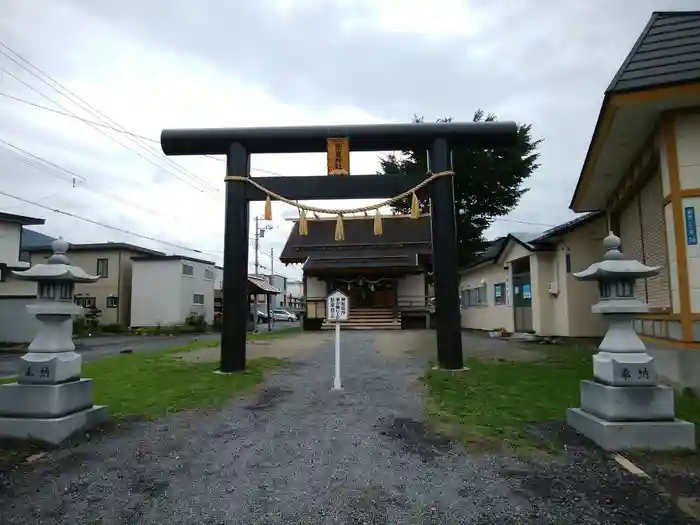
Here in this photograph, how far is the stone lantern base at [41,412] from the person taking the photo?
519 cm

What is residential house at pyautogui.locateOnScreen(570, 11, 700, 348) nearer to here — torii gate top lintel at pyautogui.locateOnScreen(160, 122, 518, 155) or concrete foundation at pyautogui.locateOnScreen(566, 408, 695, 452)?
torii gate top lintel at pyautogui.locateOnScreen(160, 122, 518, 155)

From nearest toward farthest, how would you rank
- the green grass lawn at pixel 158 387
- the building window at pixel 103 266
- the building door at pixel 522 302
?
the green grass lawn at pixel 158 387, the building door at pixel 522 302, the building window at pixel 103 266

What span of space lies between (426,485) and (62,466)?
3.36 m

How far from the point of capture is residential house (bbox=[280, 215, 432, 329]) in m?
25.1

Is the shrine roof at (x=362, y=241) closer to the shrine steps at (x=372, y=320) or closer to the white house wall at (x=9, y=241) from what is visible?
the shrine steps at (x=372, y=320)

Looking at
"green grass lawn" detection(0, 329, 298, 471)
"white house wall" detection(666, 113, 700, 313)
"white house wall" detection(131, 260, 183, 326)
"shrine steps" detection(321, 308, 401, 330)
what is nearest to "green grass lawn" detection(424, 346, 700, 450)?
"white house wall" detection(666, 113, 700, 313)

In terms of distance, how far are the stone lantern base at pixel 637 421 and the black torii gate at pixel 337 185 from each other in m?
4.29

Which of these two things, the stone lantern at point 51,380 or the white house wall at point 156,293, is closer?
the stone lantern at point 51,380

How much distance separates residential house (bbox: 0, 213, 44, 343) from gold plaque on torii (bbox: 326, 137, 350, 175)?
2018 centimetres

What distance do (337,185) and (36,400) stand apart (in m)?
6.10

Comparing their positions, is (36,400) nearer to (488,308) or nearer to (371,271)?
(488,308)

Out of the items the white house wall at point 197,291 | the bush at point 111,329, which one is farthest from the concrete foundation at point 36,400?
the bush at point 111,329

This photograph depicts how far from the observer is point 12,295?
78.0 feet

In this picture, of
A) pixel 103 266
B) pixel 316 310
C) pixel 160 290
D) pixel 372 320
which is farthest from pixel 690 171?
pixel 103 266
